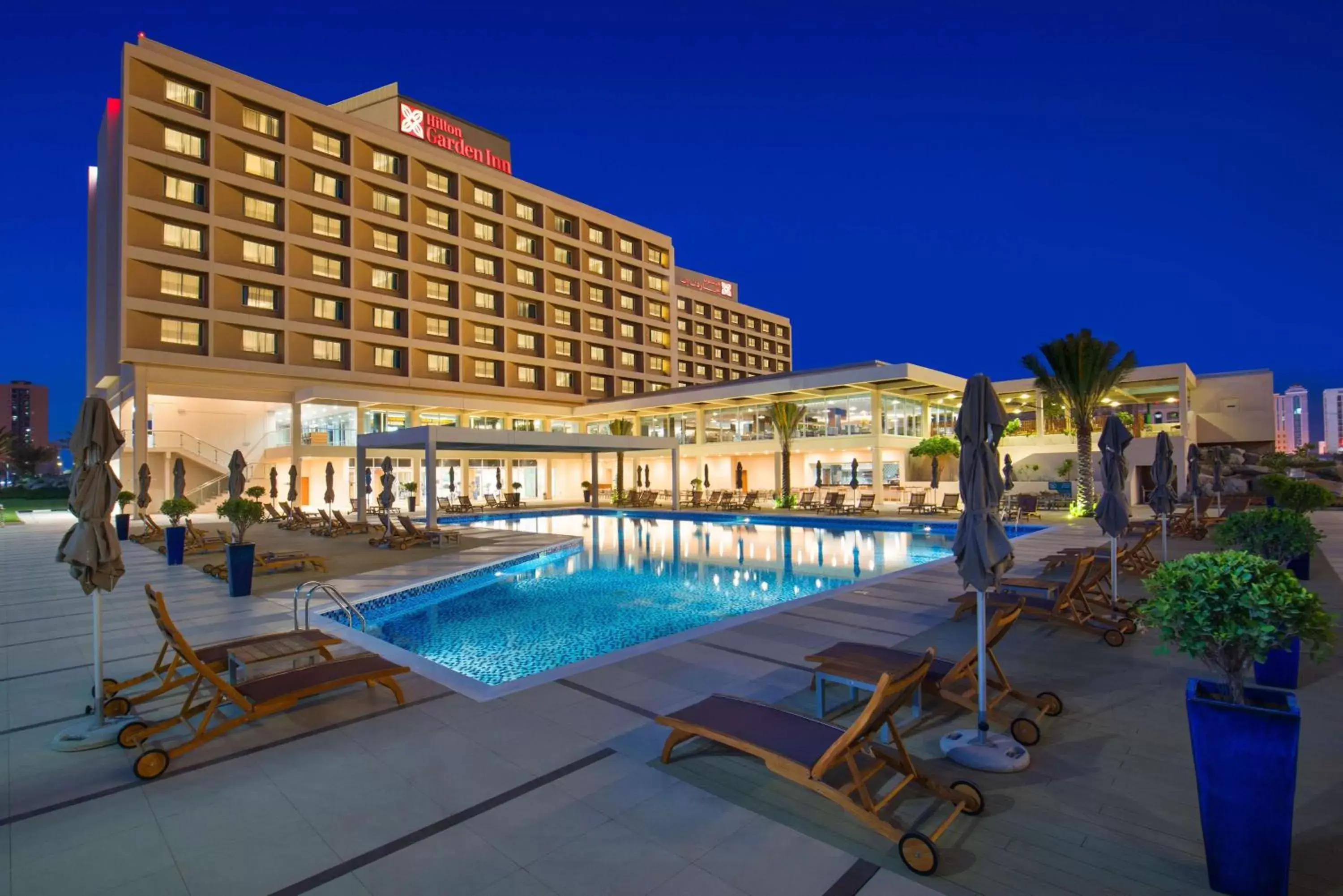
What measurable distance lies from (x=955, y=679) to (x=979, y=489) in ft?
4.64

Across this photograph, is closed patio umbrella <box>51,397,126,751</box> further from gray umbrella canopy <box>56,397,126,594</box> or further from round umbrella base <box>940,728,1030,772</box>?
round umbrella base <box>940,728,1030,772</box>

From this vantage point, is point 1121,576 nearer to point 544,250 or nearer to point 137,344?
point 137,344

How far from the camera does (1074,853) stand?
3.11 meters

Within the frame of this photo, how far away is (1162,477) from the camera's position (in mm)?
11930

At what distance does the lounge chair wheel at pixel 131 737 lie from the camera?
177 inches

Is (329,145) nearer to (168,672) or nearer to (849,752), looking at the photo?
(168,672)

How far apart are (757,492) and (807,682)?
2570 cm

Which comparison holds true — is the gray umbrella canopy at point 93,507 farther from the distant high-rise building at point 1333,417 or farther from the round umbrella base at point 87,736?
the distant high-rise building at point 1333,417

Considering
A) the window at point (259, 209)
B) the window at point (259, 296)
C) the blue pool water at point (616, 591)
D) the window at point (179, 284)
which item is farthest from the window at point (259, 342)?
the blue pool water at point (616, 591)

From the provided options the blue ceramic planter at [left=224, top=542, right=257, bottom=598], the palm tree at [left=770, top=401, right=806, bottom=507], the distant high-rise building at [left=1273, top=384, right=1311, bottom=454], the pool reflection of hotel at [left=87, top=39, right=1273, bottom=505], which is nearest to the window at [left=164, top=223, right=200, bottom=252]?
the pool reflection of hotel at [left=87, top=39, right=1273, bottom=505]

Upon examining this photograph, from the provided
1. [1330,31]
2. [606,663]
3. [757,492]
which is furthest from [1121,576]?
[1330,31]

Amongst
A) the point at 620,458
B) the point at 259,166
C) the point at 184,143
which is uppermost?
the point at 259,166

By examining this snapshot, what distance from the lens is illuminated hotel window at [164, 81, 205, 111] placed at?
29.9 meters

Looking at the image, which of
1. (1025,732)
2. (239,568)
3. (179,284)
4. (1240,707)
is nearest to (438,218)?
(179,284)
